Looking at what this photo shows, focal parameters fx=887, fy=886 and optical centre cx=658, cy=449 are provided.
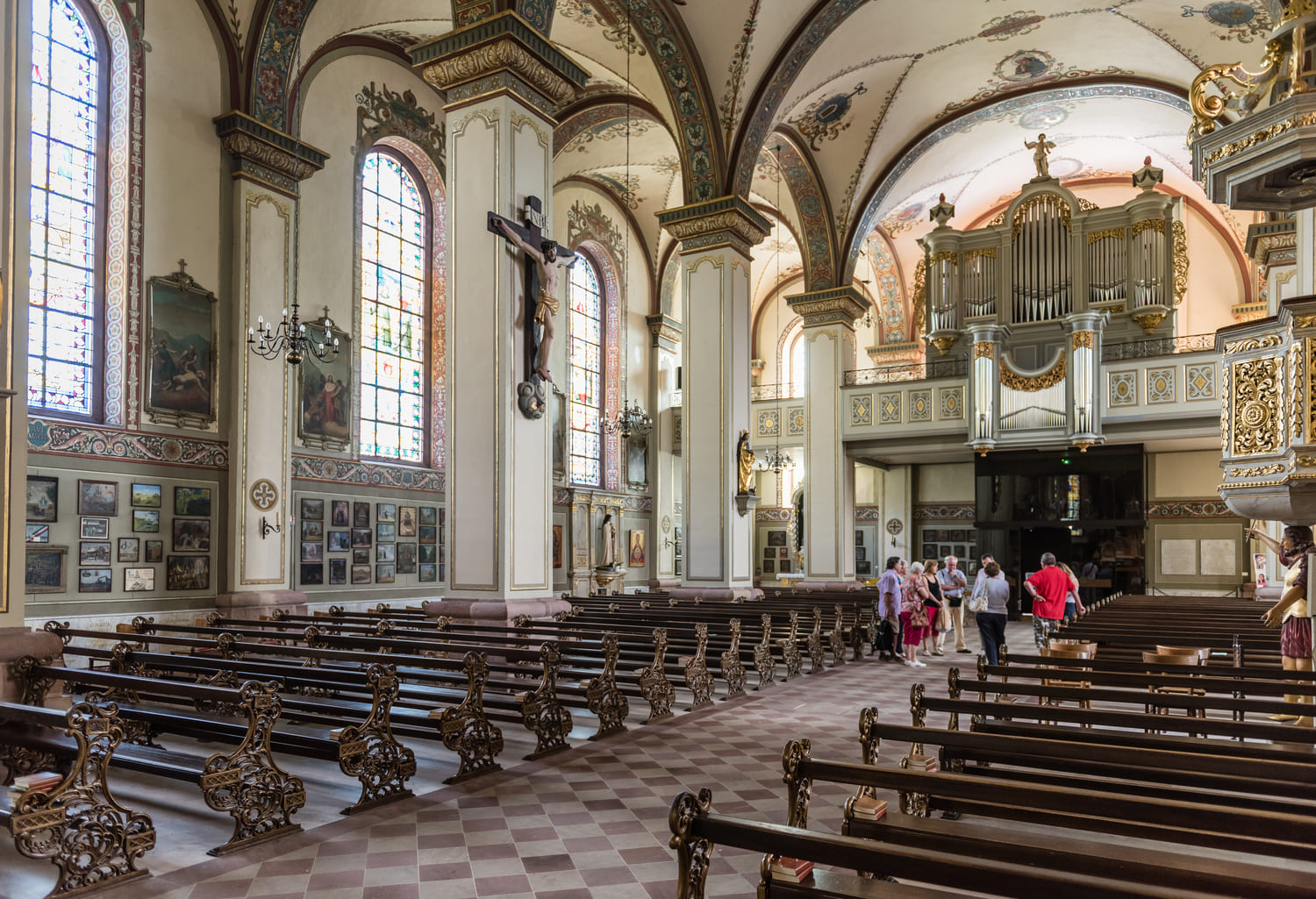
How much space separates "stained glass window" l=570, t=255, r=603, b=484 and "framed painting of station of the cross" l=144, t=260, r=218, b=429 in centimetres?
953

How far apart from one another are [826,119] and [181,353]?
1246cm

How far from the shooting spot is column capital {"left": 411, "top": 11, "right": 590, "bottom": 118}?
364 inches

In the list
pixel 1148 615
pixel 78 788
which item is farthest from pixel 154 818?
pixel 1148 615

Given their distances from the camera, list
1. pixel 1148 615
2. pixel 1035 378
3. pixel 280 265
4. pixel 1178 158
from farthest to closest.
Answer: pixel 1178 158, pixel 1035 378, pixel 280 265, pixel 1148 615

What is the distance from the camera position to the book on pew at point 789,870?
2.27 m

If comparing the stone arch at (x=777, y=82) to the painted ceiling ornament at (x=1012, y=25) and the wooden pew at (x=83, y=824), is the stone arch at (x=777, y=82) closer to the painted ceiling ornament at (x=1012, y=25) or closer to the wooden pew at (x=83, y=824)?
the painted ceiling ornament at (x=1012, y=25)

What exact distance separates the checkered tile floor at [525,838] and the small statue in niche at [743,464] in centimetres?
812

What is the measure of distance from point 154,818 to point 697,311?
11.6 metres

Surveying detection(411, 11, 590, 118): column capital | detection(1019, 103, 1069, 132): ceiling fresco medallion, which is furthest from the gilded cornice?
detection(1019, 103, 1069, 132): ceiling fresco medallion

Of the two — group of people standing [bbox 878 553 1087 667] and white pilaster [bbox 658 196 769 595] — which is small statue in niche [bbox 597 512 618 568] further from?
group of people standing [bbox 878 553 1087 667]

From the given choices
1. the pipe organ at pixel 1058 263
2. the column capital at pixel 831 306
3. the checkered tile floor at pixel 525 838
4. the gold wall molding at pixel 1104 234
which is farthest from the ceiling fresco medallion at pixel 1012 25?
the checkered tile floor at pixel 525 838

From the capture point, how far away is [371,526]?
48.3 feet

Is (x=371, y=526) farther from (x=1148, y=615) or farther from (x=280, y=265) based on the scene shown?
(x=1148, y=615)

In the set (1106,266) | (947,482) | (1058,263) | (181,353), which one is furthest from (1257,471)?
(947,482)
